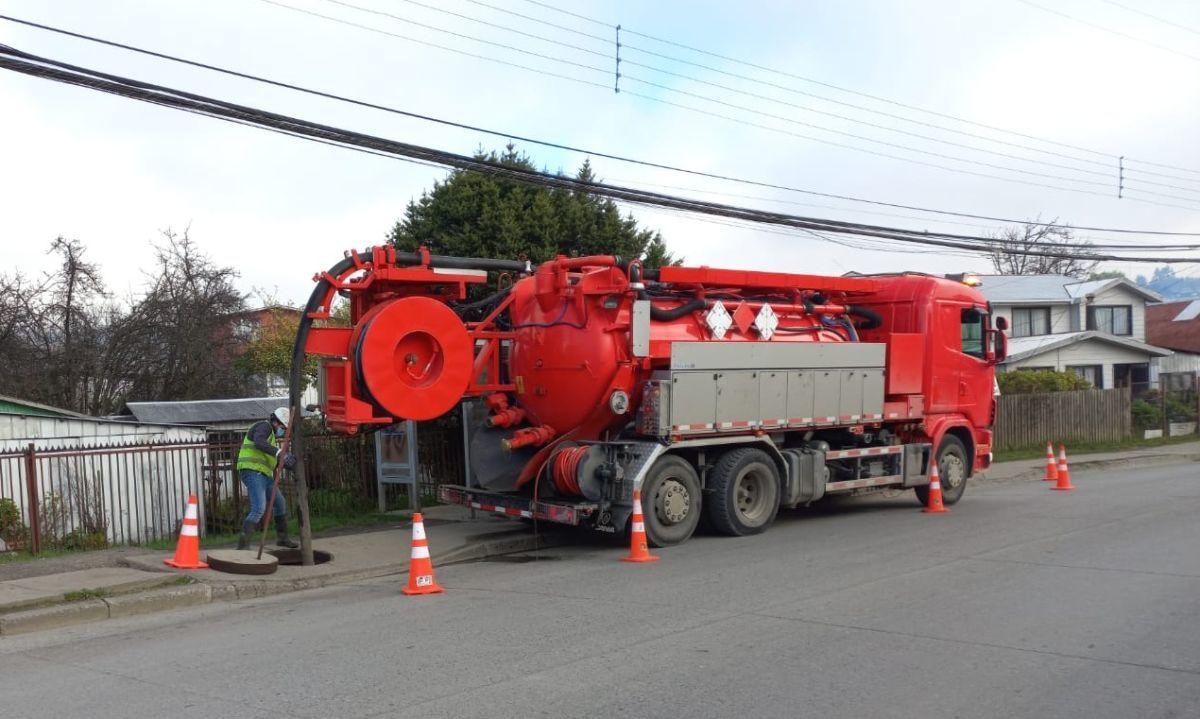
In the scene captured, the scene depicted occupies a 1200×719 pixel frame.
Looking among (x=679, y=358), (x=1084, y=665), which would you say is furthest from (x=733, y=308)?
(x=1084, y=665)

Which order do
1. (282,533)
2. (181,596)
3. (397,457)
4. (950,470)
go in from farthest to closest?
1. (950,470)
2. (397,457)
3. (282,533)
4. (181,596)

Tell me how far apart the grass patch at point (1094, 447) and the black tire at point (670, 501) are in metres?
14.3

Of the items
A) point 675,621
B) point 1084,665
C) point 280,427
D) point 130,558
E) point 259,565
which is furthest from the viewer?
point 280,427

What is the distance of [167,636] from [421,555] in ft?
7.24

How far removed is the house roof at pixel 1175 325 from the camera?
54125 mm

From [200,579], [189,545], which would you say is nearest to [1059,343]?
[189,545]

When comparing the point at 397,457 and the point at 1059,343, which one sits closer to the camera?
the point at 397,457

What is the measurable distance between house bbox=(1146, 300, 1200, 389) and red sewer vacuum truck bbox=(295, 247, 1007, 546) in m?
32.9

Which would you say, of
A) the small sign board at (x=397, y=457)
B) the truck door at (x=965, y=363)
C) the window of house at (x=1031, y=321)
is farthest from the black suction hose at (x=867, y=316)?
the window of house at (x=1031, y=321)

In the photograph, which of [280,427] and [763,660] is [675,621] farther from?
[280,427]

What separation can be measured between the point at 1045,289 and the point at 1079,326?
76.1 inches

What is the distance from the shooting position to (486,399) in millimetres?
12539

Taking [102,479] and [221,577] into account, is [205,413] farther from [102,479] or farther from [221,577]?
[221,577]

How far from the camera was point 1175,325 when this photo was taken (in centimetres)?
5656
